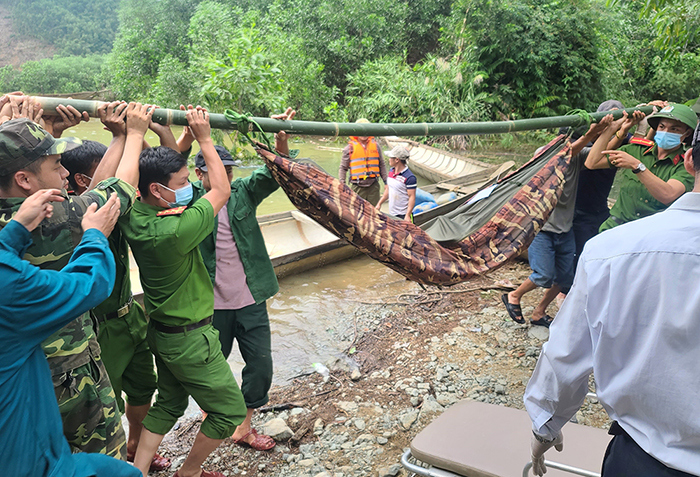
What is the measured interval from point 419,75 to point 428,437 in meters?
15.9

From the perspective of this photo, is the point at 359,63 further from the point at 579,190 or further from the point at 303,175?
the point at 303,175

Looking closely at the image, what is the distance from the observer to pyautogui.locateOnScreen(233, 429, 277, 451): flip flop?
270 centimetres

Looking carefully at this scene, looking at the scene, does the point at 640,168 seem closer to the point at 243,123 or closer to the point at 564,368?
the point at 564,368

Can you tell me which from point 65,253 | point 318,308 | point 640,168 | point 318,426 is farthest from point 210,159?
point 318,308

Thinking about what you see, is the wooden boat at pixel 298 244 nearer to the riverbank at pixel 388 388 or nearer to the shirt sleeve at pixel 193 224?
the riverbank at pixel 388 388

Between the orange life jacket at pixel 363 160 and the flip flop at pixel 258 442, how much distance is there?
3.54 m

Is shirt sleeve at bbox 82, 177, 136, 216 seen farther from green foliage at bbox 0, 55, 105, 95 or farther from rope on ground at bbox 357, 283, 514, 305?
green foliage at bbox 0, 55, 105, 95

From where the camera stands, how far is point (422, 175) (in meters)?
11.2

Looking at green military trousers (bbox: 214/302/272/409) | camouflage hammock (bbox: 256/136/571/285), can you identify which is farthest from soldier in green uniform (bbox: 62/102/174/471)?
camouflage hammock (bbox: 256/136/571/285)


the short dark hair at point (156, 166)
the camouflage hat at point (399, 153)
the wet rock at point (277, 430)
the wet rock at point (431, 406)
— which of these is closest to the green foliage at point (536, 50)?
the camouflage hat at point (399, 153)

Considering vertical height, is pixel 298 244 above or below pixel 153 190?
below

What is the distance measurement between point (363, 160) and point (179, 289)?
150 inches

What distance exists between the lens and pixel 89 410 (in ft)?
5.53

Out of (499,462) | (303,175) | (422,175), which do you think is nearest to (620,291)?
(499,462)
